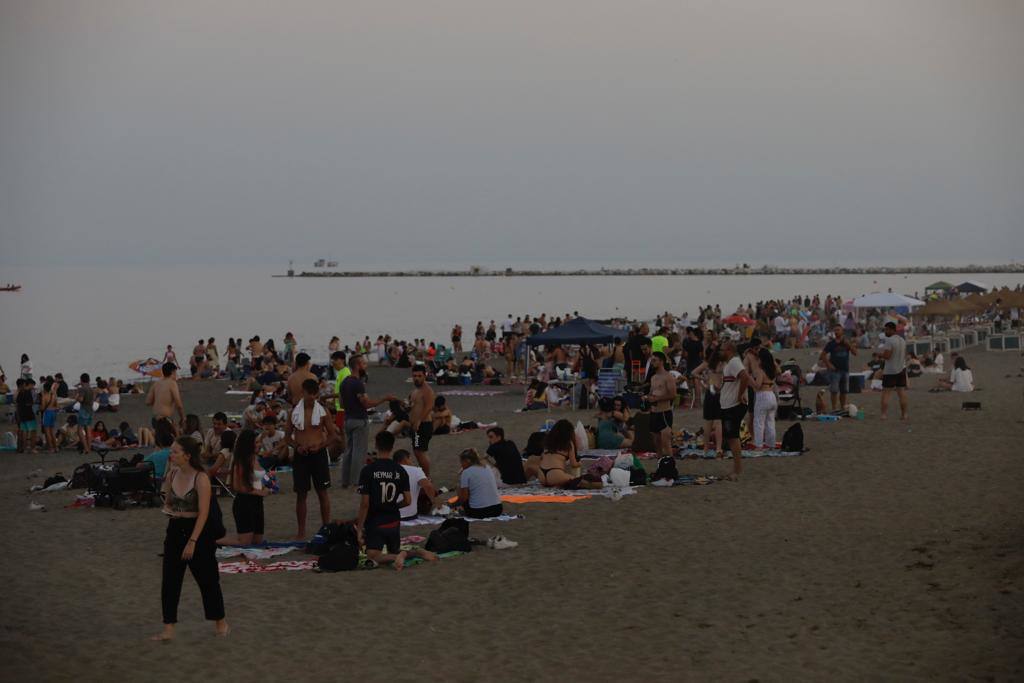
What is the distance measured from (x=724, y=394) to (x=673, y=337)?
424 inches

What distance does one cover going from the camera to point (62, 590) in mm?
8820

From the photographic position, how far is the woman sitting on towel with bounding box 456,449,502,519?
1102 cm

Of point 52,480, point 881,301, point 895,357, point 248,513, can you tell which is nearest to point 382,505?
point 248,513

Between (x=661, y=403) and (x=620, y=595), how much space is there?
604 centimetres

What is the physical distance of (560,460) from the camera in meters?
12.8

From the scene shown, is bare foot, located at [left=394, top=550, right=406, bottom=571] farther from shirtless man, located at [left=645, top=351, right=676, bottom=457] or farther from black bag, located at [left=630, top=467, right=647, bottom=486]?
shirtless man, located at [left=645, top=351, right=676, bottom=457]

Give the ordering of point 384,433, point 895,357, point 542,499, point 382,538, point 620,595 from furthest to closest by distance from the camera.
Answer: point 895,357 → point 542,499 → point 384,433 → point 382,538 → point 620,595

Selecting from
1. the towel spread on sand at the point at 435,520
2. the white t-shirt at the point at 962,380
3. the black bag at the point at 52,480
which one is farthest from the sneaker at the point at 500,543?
the white t-shirt at the point at 962,380

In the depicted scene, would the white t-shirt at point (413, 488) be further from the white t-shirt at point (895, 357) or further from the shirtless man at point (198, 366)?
the shirtless man at point (198, 366)

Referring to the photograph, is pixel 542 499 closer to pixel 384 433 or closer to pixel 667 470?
pixel 667 470

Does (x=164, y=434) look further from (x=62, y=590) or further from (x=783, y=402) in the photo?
(x=783, y=402)

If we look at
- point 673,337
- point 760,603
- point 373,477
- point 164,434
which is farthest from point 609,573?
point 673,337

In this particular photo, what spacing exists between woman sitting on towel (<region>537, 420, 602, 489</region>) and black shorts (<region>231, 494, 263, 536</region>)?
364cm

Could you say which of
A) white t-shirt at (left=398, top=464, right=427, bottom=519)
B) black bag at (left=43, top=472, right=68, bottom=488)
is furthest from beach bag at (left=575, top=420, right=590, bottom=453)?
black bag at (left=43, top=472, right=68, bottom=488)
